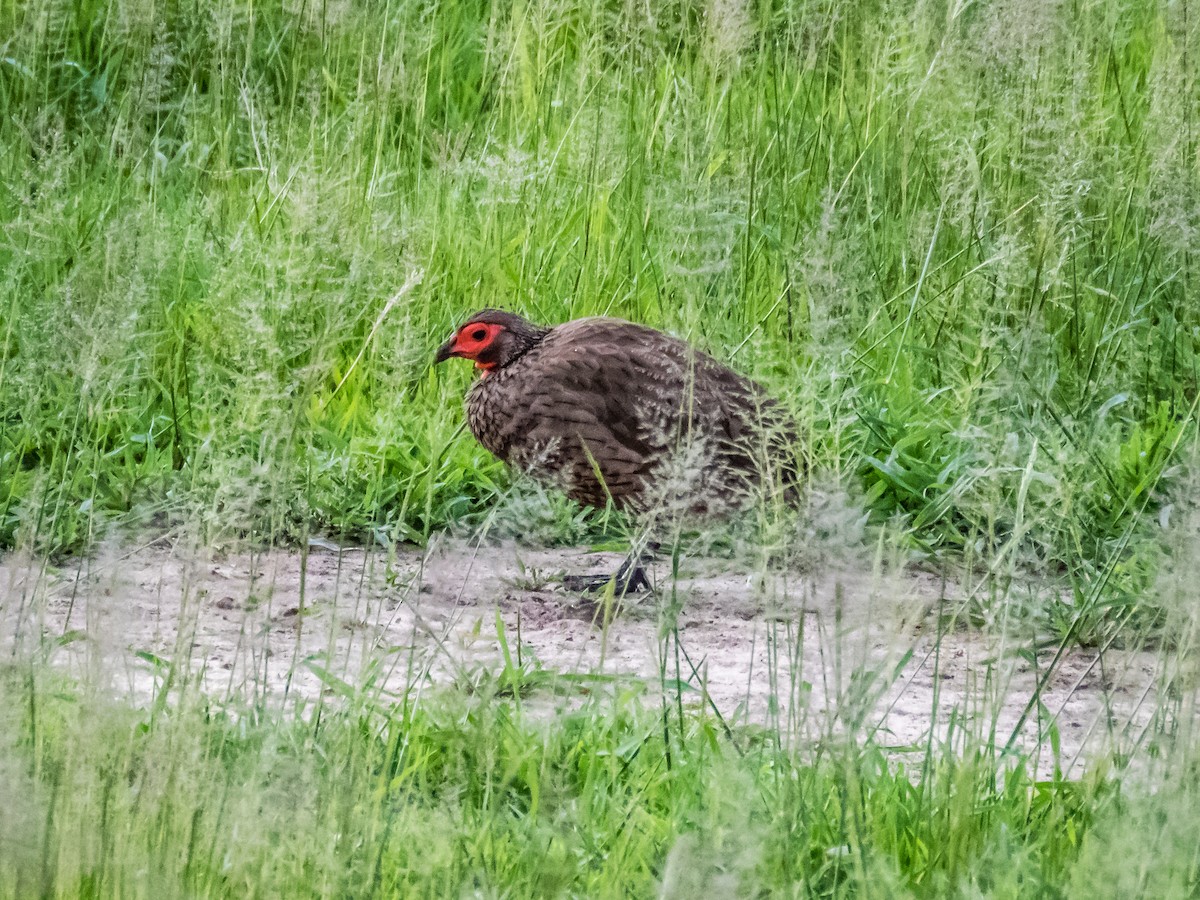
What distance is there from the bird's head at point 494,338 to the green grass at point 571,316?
0.73 ft

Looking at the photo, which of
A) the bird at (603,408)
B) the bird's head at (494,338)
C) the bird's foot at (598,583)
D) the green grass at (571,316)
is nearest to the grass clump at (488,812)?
the green grass at (571,316)

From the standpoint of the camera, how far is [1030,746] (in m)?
2.88

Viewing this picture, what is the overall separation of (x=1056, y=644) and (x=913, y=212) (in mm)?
2096

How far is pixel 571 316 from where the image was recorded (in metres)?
4.93

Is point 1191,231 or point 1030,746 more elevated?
point 1191,231

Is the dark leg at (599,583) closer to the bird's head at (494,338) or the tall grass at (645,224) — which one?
the tall grass at (645,224)

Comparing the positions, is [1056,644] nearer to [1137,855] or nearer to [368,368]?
[1137,855]

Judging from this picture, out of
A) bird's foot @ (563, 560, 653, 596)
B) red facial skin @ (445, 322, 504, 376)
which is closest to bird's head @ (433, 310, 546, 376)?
red facial skin @ (445, 322, 504, 376)

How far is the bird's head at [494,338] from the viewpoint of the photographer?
4270 mm

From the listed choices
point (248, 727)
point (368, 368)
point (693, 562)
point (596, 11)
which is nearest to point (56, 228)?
point (368, 368)

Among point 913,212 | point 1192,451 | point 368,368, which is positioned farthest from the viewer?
point 913,212

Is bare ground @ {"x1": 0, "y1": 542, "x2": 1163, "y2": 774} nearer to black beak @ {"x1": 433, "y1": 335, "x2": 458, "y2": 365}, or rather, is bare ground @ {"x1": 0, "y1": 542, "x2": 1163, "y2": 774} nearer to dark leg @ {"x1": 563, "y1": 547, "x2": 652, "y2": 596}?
dark leg @ {"x1": 563, "y1": 547, "x2": 652, "y2": 596}

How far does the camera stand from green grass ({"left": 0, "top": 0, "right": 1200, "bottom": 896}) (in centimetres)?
195

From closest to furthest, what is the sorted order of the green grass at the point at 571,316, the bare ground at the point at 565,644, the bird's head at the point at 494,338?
the green grass at the point at 571,316, the bare ground at the point at 565,644, the bird's head at the point at 494,338
